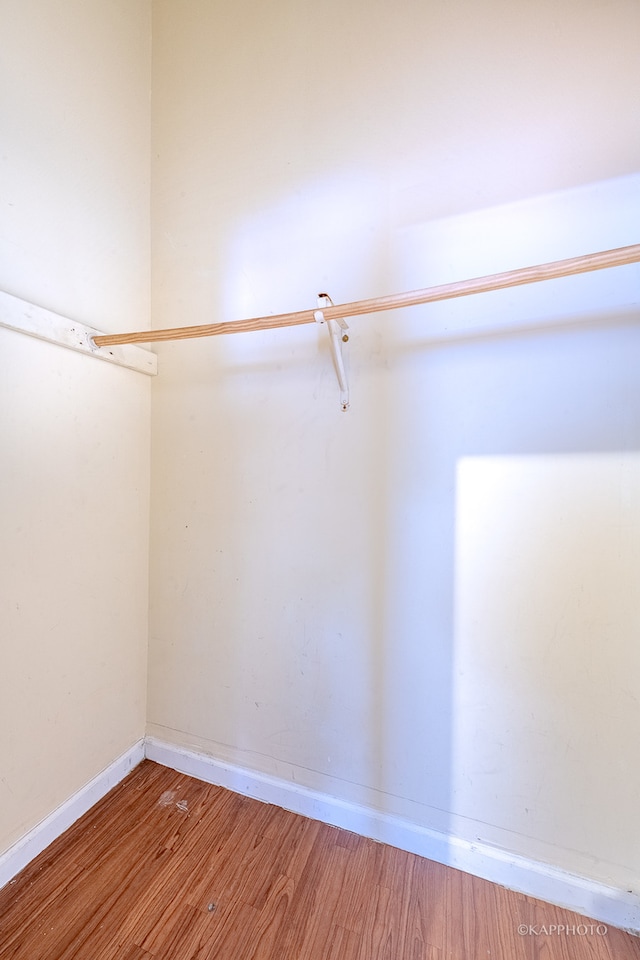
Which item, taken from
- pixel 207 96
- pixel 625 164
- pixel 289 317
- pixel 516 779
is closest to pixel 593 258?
pixel 625 164

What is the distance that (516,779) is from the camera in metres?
1.04

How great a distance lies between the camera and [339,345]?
1104 millimetres

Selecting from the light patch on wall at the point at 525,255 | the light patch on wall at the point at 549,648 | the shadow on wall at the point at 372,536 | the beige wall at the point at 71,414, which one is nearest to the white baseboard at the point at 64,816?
the beige wall at the point at 71,414

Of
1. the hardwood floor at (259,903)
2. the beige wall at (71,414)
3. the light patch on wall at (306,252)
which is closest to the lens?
the hardwood floor at (259,903)

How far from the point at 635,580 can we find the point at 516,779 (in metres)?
0.64

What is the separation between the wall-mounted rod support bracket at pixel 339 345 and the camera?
1.04 meters

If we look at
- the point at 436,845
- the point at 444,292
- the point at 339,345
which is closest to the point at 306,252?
the point at 339,345

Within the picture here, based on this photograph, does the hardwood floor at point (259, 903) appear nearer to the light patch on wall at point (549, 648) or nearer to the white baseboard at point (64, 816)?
the white baseboard at point (64, 816)

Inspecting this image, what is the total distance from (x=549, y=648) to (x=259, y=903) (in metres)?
1.05

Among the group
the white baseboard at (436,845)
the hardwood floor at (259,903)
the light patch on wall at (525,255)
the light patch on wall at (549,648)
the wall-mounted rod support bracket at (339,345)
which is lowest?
the hardwood floor at (259,903)

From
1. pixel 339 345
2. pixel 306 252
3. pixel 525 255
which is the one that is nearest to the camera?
pixel 525 255

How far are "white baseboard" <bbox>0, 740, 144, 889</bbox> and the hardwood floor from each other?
3 centimetres

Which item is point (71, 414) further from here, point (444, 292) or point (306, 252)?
point (444, 292)

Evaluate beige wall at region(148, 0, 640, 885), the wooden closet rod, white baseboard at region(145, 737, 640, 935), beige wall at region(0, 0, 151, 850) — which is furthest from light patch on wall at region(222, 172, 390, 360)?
white baseboard at region(145, 737, 640, 935)
